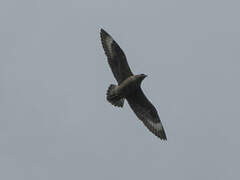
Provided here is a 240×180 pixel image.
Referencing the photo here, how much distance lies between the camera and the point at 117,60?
581 inches

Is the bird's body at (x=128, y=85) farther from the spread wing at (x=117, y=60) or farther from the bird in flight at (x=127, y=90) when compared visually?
the spread wing at (x=117, y=60)

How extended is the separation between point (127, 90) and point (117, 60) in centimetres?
113

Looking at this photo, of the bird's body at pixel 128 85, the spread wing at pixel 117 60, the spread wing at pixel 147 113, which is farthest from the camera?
the spread wing at pixel 147 113

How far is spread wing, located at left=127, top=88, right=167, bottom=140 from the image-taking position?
584 inches

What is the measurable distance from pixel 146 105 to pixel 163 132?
1066 mm

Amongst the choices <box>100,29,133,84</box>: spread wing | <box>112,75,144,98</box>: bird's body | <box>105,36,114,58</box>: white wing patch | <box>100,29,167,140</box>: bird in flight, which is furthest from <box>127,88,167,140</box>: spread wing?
<box>105,36,114,58</box>: white wing patch

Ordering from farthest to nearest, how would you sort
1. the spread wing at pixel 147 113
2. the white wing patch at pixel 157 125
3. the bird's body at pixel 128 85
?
the white wing patch at pixel 157 125 → the spread wing at pixel 147 113 → the bird's body at pixel 128 85

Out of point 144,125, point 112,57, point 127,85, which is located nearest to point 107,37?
point 112,57

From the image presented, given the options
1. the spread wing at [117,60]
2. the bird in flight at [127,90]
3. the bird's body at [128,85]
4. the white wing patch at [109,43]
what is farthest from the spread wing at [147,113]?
the white wing patch at [109,43]

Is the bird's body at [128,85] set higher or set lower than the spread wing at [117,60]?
lower

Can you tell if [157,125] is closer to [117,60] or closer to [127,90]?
[127,90]

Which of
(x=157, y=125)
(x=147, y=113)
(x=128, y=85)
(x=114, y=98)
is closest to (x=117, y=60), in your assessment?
(x=128, y=85)

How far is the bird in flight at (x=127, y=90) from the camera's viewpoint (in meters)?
14.1

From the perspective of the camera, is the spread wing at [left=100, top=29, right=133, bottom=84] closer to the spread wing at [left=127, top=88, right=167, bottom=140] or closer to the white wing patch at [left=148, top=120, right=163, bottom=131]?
the spread wing at [left=127, top=88, right=167, bottom=140]
